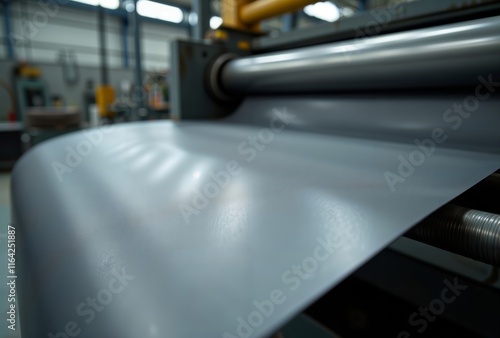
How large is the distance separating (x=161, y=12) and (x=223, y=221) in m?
7.36

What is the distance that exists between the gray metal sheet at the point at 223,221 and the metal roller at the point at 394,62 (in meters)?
0.08

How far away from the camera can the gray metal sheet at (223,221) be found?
25 centimetres

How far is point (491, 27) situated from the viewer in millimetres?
501

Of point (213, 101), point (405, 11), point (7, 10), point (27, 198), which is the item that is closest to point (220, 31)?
point (213, 101)

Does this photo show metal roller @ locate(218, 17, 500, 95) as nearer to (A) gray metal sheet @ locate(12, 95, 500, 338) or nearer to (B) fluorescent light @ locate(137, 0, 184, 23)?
(A) gray metal sheet @ locate(12, 95, 500, 338)

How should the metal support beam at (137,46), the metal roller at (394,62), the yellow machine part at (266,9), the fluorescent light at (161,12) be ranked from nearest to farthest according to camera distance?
the metal roller at (394,62) < the yellow machine part at (266,9) < the metal support beam at (137,46) < the fluorescent light at (161,12)

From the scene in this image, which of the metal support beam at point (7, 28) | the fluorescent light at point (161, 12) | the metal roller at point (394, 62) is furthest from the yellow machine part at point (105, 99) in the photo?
the fluorescent light at point (161, 12)

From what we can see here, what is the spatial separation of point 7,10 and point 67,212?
6.60m

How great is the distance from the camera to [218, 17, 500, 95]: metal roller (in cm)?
52

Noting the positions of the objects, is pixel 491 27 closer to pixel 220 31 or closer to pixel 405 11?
pixel 405 11

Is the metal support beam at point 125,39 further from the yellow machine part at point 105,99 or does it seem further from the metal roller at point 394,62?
the metal roller at point 394,62

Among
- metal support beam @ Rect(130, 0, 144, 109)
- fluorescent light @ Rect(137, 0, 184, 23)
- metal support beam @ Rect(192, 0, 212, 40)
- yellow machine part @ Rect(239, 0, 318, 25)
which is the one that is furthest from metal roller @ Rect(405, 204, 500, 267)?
fluorescent light @ Rect(137, 0, 184, 23)

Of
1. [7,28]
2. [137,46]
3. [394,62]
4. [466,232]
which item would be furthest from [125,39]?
[466,232]

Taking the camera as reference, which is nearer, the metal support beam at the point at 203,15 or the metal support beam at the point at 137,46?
the metal support beam at the point at 203,15
